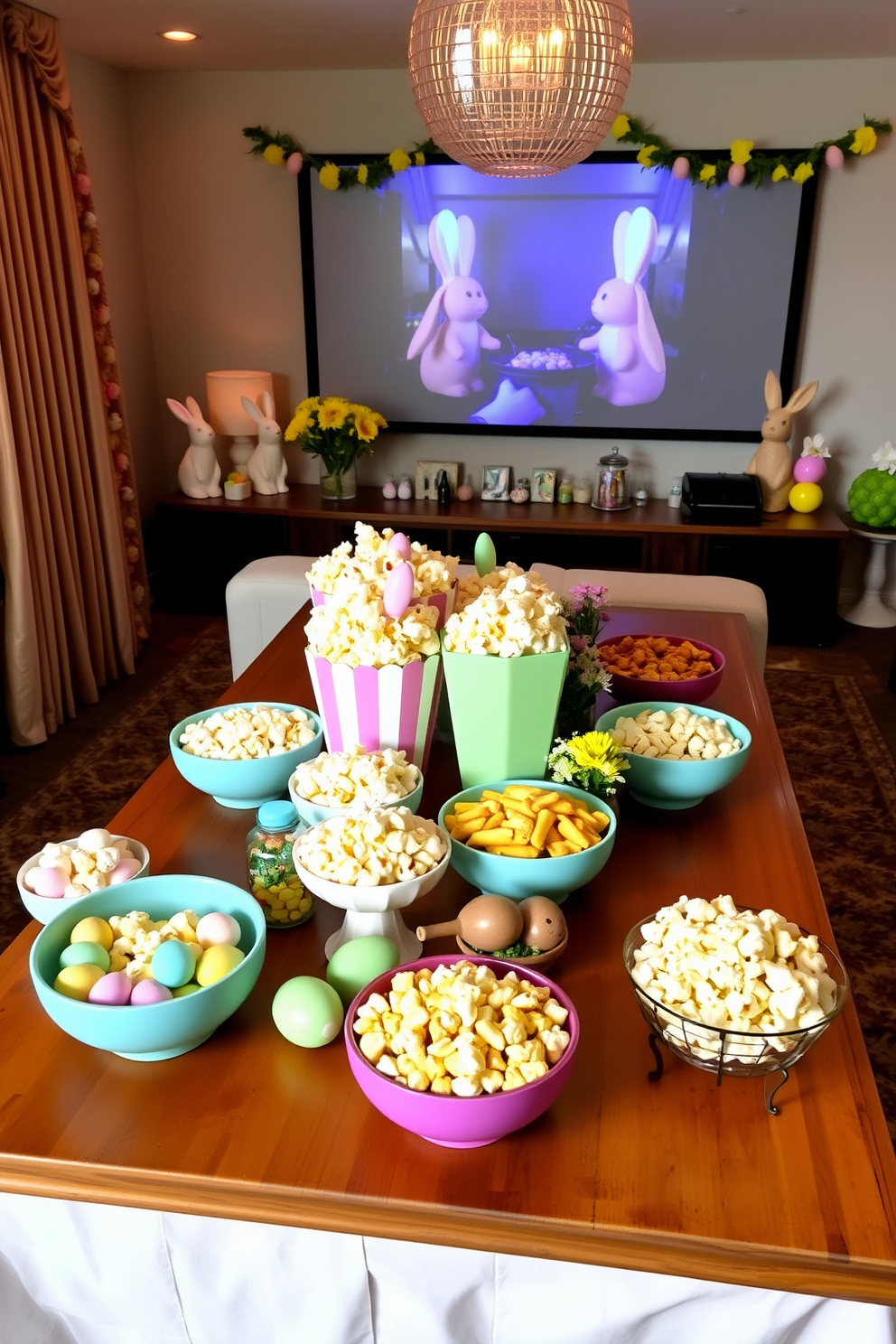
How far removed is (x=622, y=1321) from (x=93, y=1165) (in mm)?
585

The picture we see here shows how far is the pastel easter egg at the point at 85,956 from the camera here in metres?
1.09

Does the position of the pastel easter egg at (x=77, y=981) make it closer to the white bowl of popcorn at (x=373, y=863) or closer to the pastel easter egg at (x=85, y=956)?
the pastel easter egg at (x=85, y=956)

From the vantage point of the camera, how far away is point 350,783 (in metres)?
1.31

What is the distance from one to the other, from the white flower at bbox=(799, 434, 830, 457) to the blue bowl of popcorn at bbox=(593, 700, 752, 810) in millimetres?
3134

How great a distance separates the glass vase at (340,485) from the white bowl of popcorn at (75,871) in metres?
3.49

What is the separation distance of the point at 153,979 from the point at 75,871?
0.27m

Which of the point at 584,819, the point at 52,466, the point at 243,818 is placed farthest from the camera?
the point at 52,466

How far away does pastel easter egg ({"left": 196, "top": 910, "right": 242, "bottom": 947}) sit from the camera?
44.5 inches

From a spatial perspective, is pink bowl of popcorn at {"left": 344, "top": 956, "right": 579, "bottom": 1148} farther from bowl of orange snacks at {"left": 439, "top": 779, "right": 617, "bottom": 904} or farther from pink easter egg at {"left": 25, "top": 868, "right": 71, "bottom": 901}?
pink easter egg at {"left": 25, "top": 868, "right": 71, "bottom": 901}

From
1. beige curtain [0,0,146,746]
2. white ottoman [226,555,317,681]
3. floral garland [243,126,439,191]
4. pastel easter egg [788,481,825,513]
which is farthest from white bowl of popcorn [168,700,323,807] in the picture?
floral garland [243,126,439,191]

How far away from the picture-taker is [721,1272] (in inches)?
34.4

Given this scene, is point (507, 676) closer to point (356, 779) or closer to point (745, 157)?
point (356, 779)

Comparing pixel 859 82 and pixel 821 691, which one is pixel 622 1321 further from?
pixel 859 82

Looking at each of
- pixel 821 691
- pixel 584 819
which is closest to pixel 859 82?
pixel 821 691
